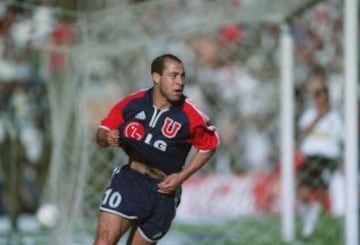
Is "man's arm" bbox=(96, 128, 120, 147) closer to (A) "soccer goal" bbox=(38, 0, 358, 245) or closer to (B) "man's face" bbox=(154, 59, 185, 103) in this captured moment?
(B) "man's face" bbox=(154, 59, 185, 103)

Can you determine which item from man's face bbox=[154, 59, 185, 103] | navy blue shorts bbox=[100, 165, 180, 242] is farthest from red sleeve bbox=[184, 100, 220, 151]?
navy blue shorts bbox=[100, 165, 180, 242]

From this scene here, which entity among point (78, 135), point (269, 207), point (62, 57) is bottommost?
point (269, 207)

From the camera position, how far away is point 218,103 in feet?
55.3

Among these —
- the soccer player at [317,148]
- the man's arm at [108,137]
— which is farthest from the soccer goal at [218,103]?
the man's arm at [108,137]

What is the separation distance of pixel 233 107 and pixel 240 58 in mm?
756

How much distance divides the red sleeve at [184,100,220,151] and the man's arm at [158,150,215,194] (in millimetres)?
53

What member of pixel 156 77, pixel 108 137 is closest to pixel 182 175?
pixel 108 137

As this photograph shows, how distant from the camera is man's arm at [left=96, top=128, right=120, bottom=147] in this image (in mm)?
7242

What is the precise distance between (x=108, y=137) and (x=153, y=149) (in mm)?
306

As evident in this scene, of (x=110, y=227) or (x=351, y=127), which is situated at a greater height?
(x=351, y=127)

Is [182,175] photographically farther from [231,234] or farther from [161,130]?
[231,234]

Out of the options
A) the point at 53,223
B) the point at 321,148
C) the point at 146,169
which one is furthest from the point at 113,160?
the point at 146,169

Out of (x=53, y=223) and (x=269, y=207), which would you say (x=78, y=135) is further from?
(x=269, y=207)

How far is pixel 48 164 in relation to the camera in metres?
17.5
